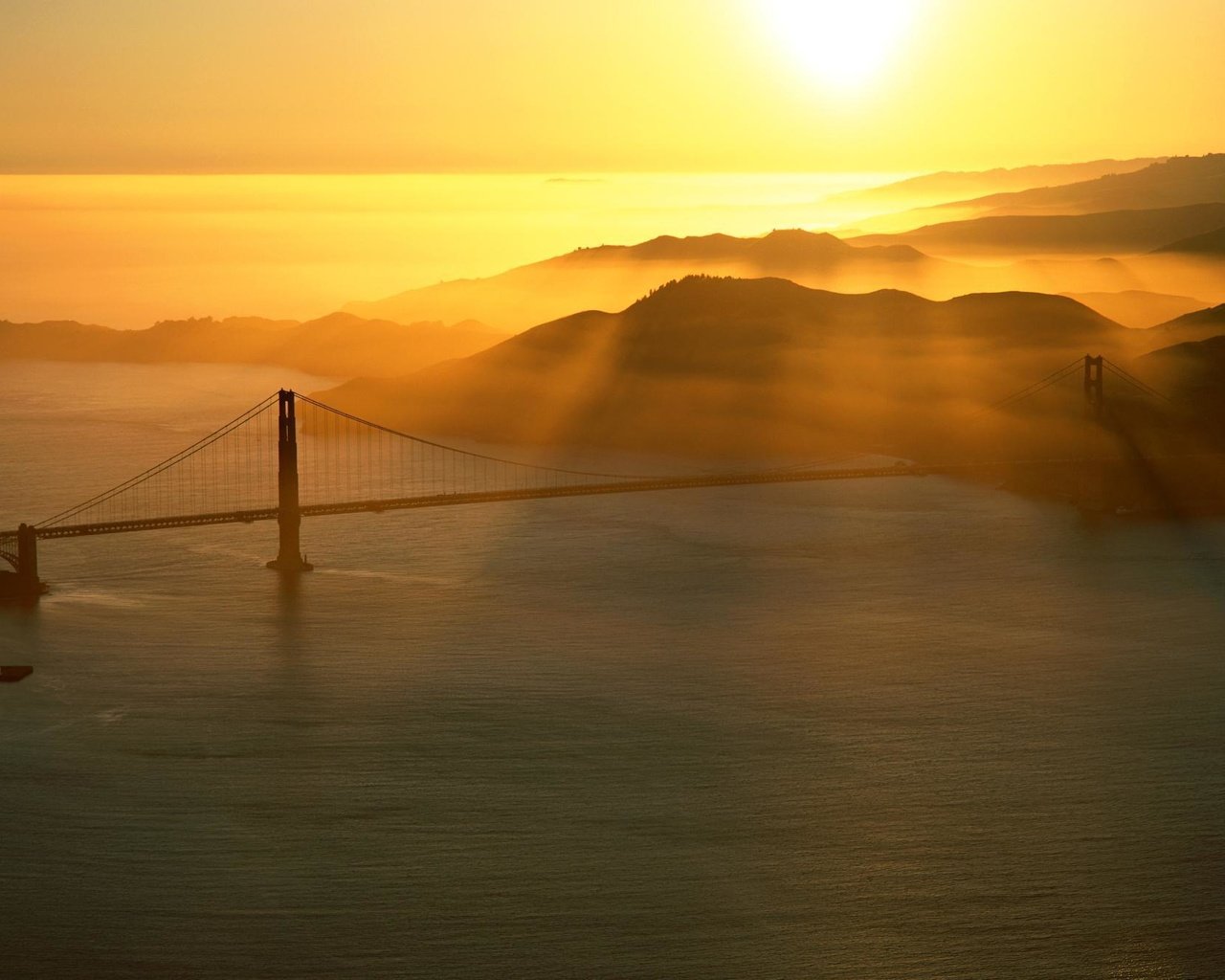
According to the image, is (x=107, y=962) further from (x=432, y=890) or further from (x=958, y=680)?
(x=958, y=680)

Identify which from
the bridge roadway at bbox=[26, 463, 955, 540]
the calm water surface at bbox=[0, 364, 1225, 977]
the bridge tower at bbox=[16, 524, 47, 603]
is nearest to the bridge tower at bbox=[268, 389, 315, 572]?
the bridge roadway at bbox=[26, 463, 955, 540]

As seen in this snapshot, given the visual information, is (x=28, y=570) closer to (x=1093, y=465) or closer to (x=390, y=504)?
(x=390, y=504)

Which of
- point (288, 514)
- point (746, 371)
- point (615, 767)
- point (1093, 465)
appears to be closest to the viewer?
point (615, 767)

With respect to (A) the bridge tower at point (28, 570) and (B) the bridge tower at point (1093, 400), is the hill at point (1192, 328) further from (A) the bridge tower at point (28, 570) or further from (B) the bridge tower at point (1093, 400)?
(A) the bridge tower at point (28, 570)

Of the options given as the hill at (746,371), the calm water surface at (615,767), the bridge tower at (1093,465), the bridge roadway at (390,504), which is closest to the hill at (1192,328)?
the hill at (746,371)

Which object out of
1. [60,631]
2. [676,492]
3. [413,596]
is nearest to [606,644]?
[413,596]

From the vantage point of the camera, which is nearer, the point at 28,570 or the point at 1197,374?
the point at 28,570

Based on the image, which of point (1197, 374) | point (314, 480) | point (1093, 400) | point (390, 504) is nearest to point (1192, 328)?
point (1197, 374)
